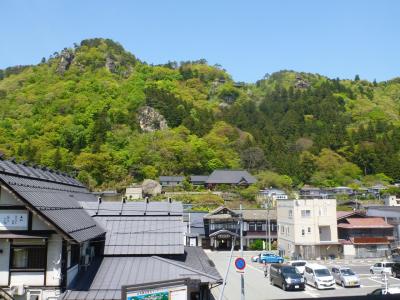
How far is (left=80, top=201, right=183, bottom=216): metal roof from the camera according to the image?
12859mm

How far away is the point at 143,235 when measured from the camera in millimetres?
11977

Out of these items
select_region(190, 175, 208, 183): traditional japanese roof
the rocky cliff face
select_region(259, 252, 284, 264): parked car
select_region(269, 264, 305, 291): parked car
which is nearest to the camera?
select_region(269, 264, 305, 291): parked car

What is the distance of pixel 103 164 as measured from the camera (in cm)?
5388

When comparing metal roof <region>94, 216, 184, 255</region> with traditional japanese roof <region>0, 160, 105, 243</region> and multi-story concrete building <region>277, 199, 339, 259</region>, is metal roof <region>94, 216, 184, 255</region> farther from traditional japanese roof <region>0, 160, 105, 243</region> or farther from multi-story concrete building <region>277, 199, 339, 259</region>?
multi-story concrete building <region>277, 199, 339, 259</region>

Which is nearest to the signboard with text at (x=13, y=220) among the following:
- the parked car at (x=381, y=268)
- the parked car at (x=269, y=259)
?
the parked car at (x=381, y=268)

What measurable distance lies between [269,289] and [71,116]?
210 feet

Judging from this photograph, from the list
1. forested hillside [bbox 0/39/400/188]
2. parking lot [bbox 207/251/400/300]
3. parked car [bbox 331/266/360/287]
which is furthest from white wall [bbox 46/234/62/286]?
forested hillside [bbox 0/39/400/188]

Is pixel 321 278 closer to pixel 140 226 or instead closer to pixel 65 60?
pixel 140 226

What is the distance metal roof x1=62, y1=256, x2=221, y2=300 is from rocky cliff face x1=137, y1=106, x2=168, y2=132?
210 feet

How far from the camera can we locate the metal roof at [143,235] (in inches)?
451

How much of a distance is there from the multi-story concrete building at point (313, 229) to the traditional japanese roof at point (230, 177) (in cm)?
2368

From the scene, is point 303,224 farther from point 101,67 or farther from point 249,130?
point 101,67

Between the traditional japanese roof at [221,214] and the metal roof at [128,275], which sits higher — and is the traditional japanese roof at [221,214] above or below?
above

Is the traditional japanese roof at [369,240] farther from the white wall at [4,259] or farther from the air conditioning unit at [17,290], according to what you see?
the white wall at [4,259]
